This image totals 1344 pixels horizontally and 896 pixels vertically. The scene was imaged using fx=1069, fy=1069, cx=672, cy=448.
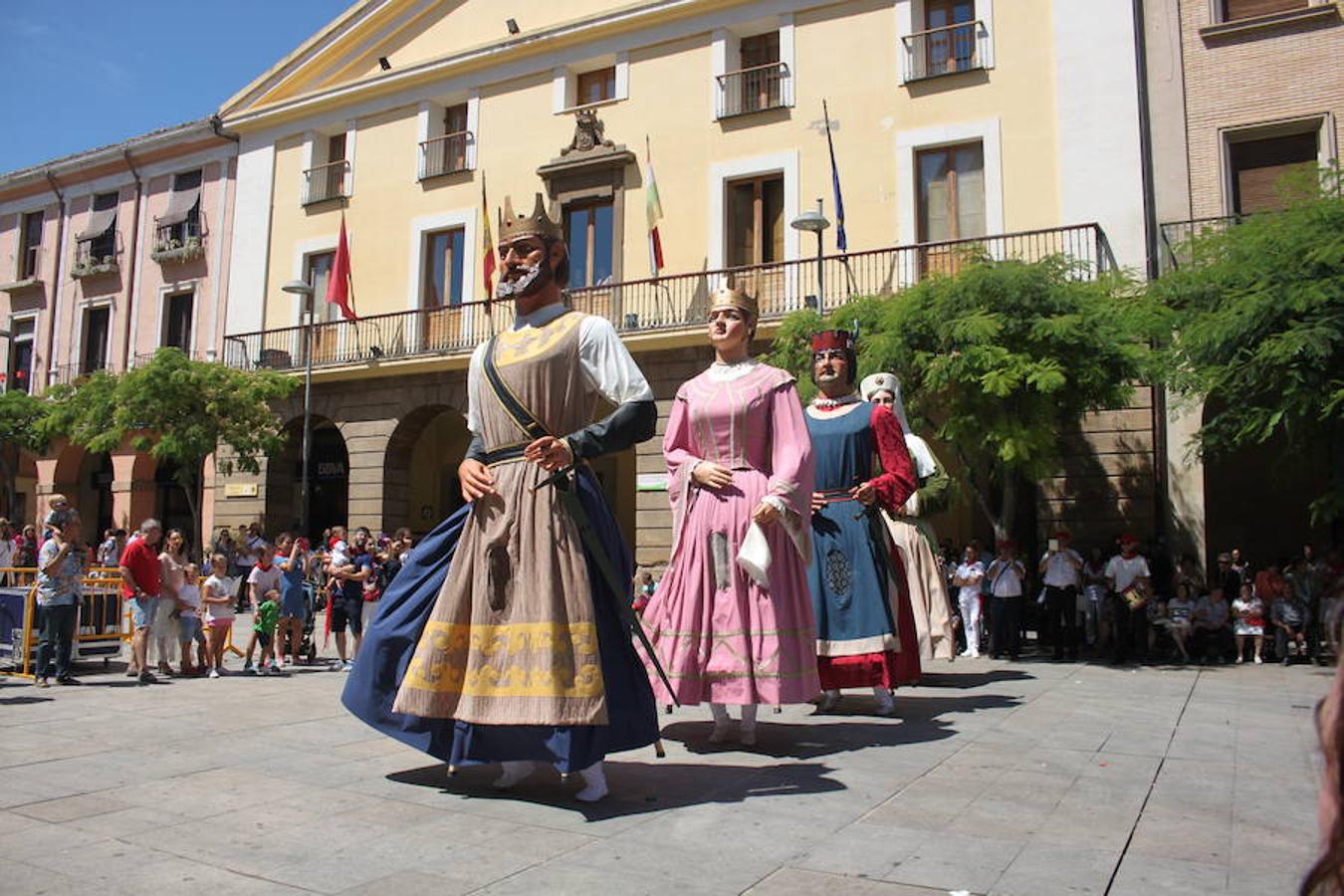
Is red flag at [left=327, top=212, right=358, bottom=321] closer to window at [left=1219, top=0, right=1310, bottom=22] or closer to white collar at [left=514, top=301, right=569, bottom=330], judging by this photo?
window at [left=1219, top=0, right=1310, bottom=22]

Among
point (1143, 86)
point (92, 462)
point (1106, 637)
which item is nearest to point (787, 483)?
point (1106, 637)

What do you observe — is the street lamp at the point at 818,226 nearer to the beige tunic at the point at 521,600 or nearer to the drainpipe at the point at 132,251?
the beige tunic at the point at 521,600

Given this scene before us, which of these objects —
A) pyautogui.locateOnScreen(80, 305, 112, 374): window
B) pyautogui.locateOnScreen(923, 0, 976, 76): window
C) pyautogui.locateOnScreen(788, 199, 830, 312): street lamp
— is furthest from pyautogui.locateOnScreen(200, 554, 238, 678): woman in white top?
pyautogui.locateOnScreen(80, 305, 112, 374): window

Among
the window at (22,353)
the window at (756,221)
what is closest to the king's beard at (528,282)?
the window at (756,221)

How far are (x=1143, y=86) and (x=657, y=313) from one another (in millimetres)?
8628

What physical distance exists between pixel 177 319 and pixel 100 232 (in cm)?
365

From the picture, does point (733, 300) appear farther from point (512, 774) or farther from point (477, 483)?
point (512, 774)

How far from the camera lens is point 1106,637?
1230cm

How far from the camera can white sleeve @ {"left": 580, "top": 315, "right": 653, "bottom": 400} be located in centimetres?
436

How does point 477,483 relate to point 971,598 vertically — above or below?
above

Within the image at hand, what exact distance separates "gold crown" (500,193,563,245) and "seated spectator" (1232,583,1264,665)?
34.7 feet

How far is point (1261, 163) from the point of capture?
15.6 m

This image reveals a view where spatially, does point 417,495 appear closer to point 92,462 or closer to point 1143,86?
point 92,462

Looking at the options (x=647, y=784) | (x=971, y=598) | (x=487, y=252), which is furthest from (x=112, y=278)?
(x=647, y=784)
